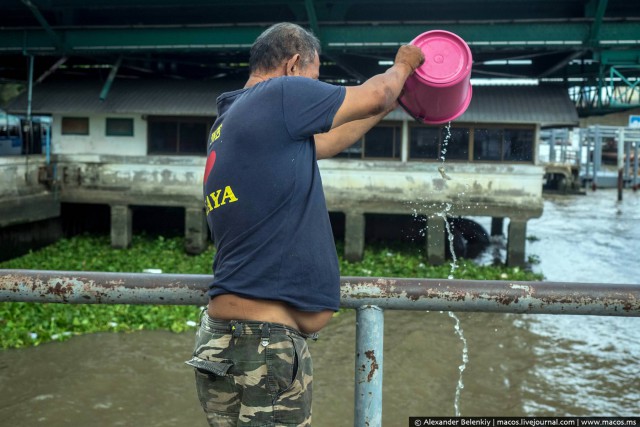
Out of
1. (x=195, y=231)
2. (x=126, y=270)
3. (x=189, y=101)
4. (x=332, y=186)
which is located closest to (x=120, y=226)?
(x=195, y=231)

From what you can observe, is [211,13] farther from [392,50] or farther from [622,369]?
[622,369]

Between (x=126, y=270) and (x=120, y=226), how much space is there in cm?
238

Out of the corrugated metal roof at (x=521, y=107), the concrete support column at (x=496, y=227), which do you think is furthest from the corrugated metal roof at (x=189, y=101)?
the concrete support column at (x=496, y=227)

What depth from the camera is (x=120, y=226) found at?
50.6 feet

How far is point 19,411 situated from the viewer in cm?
739

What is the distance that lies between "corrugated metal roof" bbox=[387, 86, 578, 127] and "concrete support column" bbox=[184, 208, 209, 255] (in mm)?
4785

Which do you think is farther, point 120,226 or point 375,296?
point 120,226

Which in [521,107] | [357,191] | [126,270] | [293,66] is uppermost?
[521,107]

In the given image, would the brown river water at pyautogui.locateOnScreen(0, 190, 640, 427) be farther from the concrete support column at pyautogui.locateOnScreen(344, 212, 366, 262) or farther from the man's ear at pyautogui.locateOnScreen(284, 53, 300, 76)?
the man's ear at pyautogui.locateOnScreen(284, 53, 300, 76)

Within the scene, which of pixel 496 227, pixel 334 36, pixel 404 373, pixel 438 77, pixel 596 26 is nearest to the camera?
pixel 438 77

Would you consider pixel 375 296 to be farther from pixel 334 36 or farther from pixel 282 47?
pixel 334 36

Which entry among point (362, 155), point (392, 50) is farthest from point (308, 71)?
point (362, 155)

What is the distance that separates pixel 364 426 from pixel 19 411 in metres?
6.46

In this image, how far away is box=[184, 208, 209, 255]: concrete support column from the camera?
15078 millimetres
